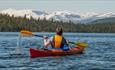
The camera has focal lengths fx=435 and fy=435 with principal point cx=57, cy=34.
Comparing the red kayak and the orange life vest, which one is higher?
the orange life vest

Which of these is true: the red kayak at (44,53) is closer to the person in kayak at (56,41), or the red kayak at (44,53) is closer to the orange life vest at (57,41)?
the person in kayak at (56,41)

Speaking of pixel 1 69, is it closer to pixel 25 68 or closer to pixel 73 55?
pixel 25 68

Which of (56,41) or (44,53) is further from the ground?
(56,41)

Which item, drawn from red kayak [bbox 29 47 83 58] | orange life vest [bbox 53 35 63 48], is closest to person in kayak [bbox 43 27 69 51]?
orange life vest [bbox 53 35 63 48]

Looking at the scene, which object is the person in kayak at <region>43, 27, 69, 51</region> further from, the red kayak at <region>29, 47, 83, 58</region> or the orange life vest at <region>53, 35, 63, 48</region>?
the red kayak at <region>29, 47, 83, 58</region>

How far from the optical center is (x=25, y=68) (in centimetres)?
3144

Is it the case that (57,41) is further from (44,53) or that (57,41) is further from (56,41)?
(44,53)

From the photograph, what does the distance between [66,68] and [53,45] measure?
10.5 m

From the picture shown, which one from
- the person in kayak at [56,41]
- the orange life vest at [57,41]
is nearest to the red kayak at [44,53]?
the person in kayak at [56,41]

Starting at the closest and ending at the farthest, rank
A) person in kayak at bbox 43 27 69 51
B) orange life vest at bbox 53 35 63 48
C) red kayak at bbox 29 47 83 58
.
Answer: red kayak at bbox 29 47 83 58
person in kayak at bbox 43 27 69 51
orange life vest at bbox 53 35 63 48

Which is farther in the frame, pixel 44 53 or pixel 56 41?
pixel 56 41

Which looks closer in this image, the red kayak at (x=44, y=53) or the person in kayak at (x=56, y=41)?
the red kayak at (x=44, y=53)

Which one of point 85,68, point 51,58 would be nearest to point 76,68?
point 85,68

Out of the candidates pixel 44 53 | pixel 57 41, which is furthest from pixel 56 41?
pixel 44 53
